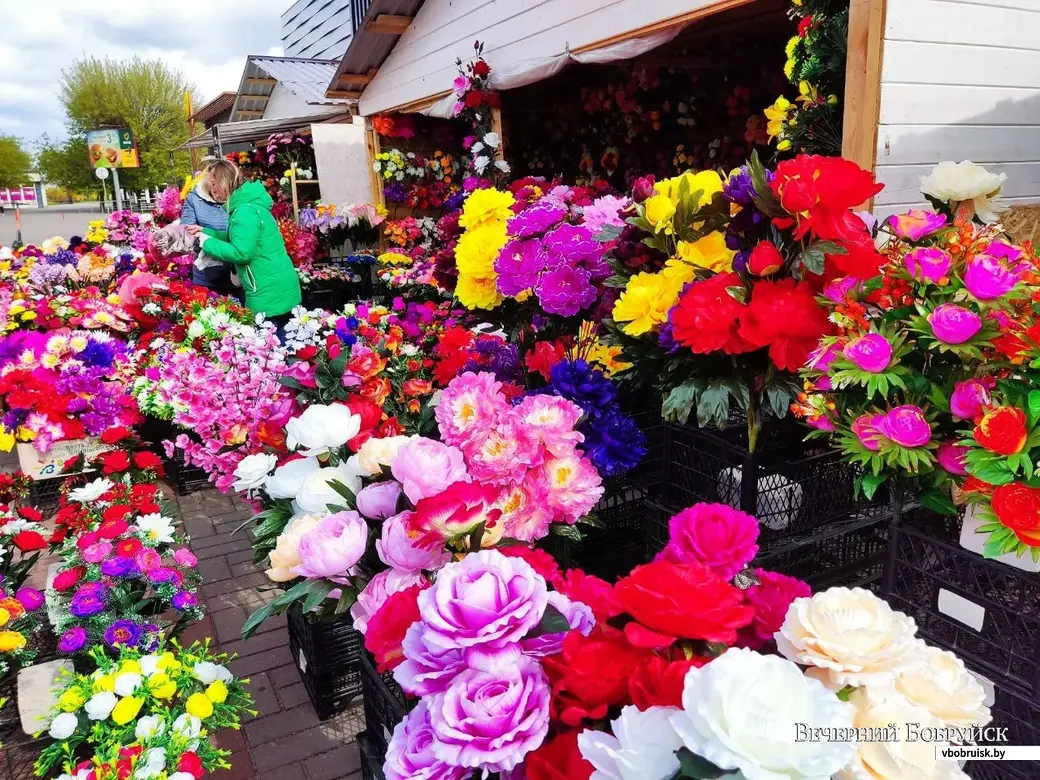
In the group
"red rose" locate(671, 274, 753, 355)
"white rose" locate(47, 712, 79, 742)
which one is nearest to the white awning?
"red rose" locate(671, 274, 753, 355)

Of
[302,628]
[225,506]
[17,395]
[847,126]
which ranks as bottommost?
[225,506]

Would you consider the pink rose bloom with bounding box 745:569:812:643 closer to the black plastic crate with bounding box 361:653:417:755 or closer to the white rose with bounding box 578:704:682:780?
the white rose with bounding box 578:704:682:780

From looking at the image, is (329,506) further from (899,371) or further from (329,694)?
(329,694)

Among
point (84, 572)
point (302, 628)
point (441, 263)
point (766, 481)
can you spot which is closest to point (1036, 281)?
point (766, 481)

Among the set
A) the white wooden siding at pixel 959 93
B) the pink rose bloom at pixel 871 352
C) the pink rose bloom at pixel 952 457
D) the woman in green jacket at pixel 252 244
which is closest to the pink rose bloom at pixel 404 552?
the pink rose bloom at pixel 871 352

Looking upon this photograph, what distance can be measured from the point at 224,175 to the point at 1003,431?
14.3 ft

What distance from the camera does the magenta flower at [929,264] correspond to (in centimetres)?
128

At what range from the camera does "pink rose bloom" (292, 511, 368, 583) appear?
111cm

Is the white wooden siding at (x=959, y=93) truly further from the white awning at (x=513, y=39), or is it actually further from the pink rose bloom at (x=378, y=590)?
the pink rose bloom at (x=378, y=590)

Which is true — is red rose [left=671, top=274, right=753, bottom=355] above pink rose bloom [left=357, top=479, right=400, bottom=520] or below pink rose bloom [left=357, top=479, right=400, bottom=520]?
above

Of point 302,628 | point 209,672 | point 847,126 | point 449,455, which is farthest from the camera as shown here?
point 847,126

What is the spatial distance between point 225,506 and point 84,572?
5.87 feet

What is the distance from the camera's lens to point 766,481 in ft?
5.64

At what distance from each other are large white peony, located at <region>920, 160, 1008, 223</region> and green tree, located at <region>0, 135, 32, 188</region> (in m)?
65.3
